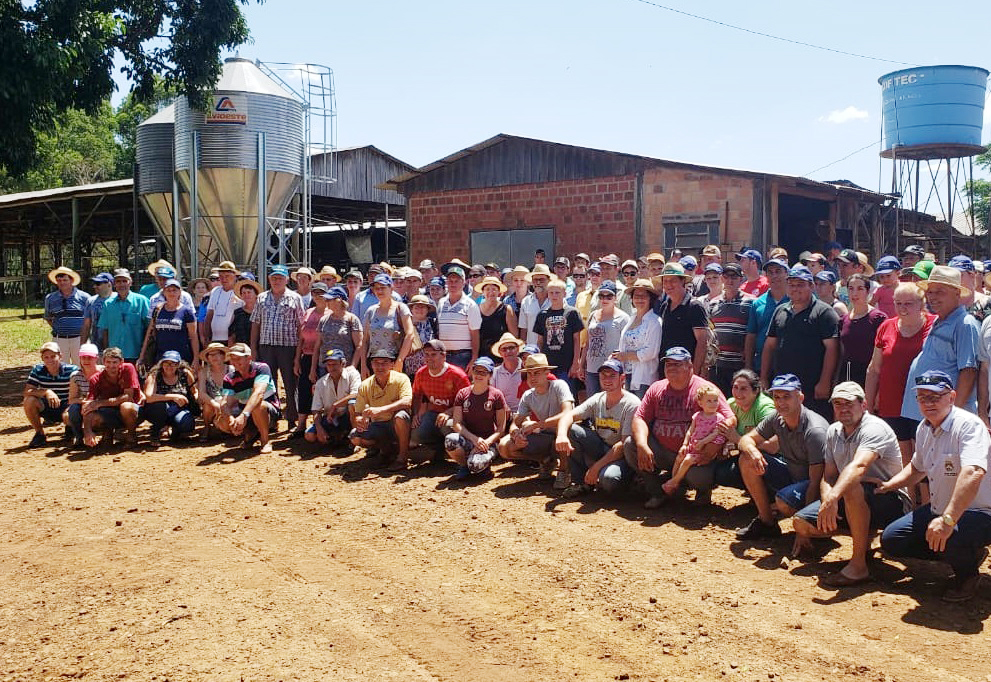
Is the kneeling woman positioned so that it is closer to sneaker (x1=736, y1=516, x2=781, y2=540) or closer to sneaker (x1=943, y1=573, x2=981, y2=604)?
sneaker (x1=736, y1=516, x2=781, y2=540)

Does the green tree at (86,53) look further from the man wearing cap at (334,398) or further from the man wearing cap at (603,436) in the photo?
the man wearing cap at (603,436)

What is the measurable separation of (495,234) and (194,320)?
28.2ft

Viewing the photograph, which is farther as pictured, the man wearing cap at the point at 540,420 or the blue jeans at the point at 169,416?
the blue jeans at the point at 169,416

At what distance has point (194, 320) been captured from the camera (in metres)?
10.4

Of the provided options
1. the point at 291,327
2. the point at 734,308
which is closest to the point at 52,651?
the point at 291,327

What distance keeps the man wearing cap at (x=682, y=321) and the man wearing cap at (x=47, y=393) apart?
23.6ft

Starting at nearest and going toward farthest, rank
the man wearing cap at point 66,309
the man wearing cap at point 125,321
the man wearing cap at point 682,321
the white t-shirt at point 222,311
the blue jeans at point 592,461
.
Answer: the blue jeans at point 592,461 < the man wearing cap at point 682,321 < the white t-shirt at point 222,311 < the man wearing cap at point 125,321 < the man wearing cap at point 66,309

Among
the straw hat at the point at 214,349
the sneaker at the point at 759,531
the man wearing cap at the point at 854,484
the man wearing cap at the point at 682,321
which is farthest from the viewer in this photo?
Result: the straw hat at the point at 214,349

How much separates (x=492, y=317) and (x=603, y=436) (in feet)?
7.98

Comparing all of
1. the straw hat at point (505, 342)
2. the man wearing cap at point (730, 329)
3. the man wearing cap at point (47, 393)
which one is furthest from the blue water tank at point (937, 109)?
the man wearing cap at point (47, 393)

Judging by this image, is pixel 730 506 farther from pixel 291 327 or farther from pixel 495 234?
pixel 495 234

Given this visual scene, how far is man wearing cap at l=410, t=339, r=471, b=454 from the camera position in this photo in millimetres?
8586

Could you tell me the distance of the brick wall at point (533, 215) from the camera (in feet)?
53.9

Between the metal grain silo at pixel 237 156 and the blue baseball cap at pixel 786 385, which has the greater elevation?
the metal grain silo at pixel 237 156
